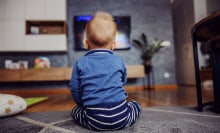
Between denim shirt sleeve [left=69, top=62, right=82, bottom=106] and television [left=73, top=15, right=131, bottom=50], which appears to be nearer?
denim shirt sleeve [left=69, top=62, right=82, bottom=106]

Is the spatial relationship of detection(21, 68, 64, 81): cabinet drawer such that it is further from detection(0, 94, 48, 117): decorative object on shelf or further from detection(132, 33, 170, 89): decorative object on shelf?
detection(0, 94, 48, 117): decorative object on shelf

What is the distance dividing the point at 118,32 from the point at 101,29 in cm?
345

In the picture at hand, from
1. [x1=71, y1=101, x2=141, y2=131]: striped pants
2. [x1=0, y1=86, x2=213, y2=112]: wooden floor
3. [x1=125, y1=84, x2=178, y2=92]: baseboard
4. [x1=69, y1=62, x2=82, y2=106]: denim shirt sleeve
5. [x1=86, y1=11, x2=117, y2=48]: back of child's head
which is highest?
[x1=86, y1=11, x2=117, y2=48]: back of child's head

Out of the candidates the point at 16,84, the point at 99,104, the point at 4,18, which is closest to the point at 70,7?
the point at 4,18

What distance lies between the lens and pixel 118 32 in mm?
4328

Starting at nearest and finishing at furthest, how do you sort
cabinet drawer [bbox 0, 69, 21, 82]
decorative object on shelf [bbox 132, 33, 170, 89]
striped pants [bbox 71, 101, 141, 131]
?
striped pants [bbox 71, 101, 141, 131] → cabinet drawer [bbox 0, 69, 21, 82] → decorative object on shelf [bbox 132, 33, 170, 89]

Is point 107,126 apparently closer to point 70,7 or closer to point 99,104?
point 99,104

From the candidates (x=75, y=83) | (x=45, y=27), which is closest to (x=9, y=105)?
(x=75, y=83)

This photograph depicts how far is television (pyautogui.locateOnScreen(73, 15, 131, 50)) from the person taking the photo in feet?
14.0

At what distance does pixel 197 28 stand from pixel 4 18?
3.69 meters

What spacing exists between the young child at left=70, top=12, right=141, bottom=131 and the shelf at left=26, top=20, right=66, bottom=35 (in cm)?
326

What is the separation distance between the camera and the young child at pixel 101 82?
0.89 m

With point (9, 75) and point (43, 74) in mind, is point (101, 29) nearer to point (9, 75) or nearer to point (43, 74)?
point (43, 74)

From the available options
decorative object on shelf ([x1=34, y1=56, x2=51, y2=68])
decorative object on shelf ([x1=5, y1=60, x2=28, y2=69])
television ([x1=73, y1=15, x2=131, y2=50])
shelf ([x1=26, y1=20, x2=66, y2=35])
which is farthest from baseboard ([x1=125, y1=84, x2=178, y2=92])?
decorative object on shelf ([x1=5, y1=60, x2=28, y2=69])
